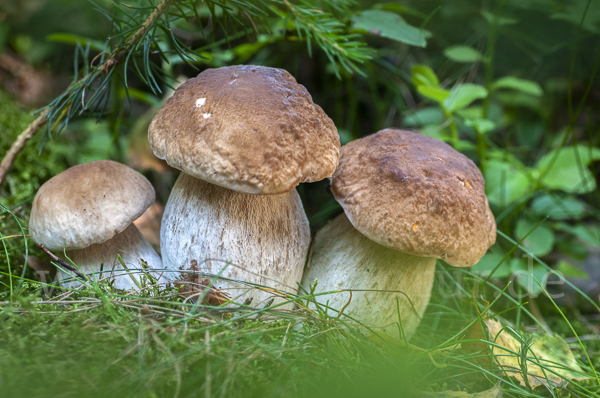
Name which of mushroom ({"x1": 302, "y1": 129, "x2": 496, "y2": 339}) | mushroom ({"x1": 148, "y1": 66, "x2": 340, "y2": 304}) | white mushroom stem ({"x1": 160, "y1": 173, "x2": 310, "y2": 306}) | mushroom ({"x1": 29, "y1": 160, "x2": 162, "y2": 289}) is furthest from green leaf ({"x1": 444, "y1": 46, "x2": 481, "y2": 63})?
mushroom ({"x1": 29, "y1": 160, "x2": 162, "y2": 289})

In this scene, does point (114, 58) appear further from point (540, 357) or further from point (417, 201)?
point (540, 357)

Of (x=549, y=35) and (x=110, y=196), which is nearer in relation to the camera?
(x=110, y=196)

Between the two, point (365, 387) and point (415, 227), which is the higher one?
point (415, 227)

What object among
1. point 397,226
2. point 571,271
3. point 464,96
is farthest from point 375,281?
point 571,271

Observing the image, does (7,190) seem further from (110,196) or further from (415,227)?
(415,227)

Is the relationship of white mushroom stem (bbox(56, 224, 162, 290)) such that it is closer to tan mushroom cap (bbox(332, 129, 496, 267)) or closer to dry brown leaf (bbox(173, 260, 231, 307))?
dry brown leaf (bbox(173, 260, 231, 307))

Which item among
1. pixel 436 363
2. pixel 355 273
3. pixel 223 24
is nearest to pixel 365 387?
pixel 436 363

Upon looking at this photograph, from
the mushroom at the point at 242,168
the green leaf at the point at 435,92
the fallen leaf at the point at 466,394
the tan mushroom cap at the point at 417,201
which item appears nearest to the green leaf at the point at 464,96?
the green leaf at the point at 435,92
